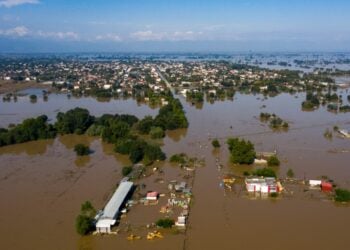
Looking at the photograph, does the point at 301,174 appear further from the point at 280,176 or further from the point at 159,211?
the point at 159,211

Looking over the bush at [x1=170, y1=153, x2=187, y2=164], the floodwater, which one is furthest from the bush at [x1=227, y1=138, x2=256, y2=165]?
the bush at [x1=170, y1=153, x2=187, y2=164]

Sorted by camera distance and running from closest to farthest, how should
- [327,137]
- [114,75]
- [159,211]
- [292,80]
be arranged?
[159,211] → [327,137] → [292,80] → [114,75]

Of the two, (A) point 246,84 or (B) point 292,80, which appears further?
(B) point 292,80

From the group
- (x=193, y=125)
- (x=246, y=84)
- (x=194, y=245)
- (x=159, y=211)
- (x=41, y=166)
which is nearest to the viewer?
(x=194, y=245)

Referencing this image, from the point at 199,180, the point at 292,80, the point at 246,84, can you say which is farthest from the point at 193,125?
the point at 292,80

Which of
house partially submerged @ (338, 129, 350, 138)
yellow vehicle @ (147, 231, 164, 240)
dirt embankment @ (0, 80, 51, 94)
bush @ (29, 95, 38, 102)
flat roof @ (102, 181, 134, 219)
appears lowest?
yellow vehicle @ (147, 231, 164, 240)

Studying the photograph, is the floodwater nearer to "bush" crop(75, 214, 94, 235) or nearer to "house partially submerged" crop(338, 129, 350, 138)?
"bush" crop(75, 214, 94, 235)

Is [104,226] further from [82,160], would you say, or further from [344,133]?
[344,133]

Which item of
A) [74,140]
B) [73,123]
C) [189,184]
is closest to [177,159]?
[189,184]
